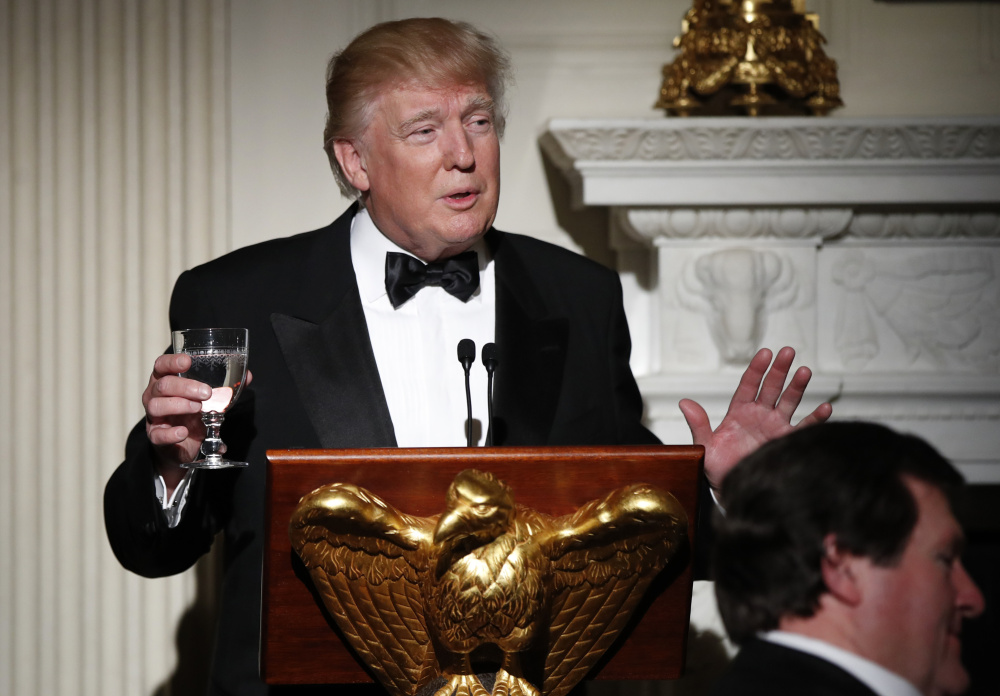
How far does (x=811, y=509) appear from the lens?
1.28 m

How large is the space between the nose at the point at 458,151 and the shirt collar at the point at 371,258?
8.7 inches

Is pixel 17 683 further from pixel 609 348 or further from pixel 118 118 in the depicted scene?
pixel 609 348

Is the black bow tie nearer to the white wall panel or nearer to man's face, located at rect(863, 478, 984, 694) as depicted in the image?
man's face, located at rect(863, 478, 984, 694)

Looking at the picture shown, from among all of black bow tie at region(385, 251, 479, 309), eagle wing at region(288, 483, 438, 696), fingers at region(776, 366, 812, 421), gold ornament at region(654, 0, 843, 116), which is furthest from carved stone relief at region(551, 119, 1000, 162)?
eagle wing at region(288, 483, 438, 696)

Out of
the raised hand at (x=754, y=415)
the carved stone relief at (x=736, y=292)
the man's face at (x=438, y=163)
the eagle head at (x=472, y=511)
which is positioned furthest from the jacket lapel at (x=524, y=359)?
the carved stone relief at (x=736, y=292)

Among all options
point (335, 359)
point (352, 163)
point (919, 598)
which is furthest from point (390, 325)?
point (919, 598)

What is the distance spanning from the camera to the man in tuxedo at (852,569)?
1254 millimetres

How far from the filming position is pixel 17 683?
330cm

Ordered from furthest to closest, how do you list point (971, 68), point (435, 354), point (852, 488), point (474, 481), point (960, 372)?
point (971, 68) → point (960, 372) → point (435, 354) → point (474, 481) → point (852, 488)

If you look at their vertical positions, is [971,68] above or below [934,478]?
above

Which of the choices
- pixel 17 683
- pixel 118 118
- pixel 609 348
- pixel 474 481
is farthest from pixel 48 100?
pixel 474 481

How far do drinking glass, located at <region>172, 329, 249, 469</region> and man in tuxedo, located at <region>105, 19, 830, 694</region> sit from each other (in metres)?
0.18

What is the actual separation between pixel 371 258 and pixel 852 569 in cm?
124

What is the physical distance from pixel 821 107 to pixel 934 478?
2.17m
